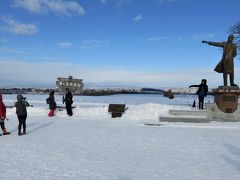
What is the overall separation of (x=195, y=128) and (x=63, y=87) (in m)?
10.3

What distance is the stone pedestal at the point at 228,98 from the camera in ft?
61.9

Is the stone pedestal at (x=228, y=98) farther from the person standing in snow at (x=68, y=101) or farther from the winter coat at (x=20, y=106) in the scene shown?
the winter coat at (x=20, y=106)

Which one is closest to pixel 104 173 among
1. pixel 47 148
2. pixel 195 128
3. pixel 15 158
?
pixel 15 158

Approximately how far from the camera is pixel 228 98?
18984 mm

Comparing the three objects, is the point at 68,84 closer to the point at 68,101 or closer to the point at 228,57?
the point at 68,101

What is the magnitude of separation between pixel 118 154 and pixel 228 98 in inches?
429

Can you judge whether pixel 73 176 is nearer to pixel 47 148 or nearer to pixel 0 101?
pixel 47 148

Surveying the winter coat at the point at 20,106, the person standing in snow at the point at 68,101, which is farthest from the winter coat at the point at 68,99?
the winter coat at the point at 20,106

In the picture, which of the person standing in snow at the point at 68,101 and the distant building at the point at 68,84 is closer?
the person standing in snow at the point at 68,101

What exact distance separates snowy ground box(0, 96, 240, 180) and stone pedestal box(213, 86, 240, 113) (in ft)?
10.4

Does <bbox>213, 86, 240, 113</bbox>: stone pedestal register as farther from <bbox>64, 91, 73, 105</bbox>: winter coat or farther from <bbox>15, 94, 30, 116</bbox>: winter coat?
<bbox>15, 94, 30, 116</bbox>: winter coat

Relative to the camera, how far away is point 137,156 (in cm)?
929

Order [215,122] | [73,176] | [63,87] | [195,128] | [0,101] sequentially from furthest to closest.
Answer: [63,87]
[215,122]
[195,128]
[0,101]
[73,176]

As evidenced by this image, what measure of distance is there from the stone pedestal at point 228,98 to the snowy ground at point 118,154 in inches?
125
